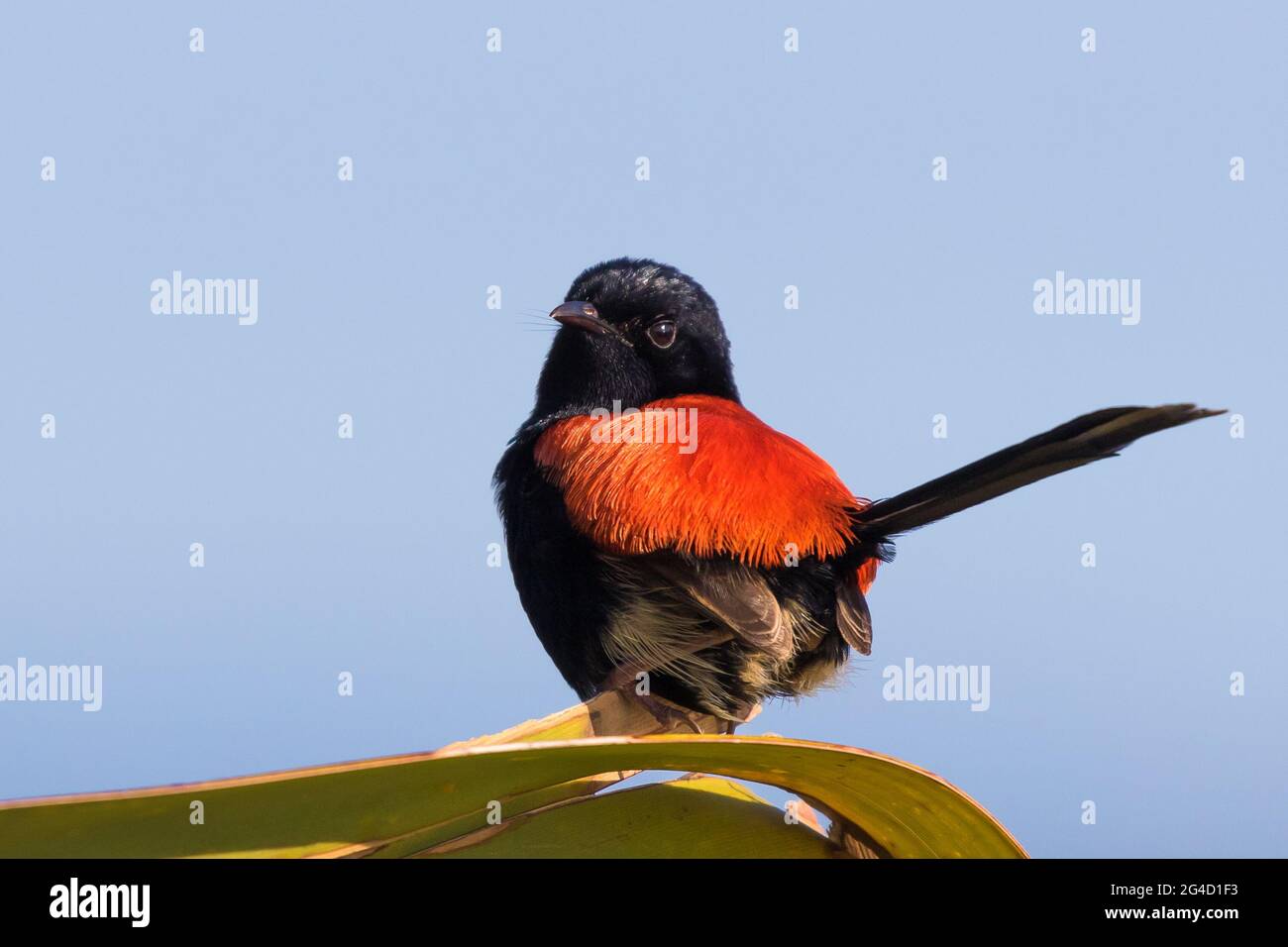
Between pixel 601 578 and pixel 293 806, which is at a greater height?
pixel 601 578

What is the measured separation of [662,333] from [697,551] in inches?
42.2

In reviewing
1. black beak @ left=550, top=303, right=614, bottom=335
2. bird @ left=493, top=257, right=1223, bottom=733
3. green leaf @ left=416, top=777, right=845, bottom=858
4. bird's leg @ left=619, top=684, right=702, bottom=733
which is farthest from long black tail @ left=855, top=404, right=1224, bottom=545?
black beak @ left=550, top=303, right=614, bottom=335

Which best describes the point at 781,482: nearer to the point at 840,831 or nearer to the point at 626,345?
the point at 626,345

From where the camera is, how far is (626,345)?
3971mm

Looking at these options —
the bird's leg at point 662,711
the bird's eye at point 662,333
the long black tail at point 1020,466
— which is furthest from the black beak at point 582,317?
the bird's leg at point 662,711

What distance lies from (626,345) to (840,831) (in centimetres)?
206

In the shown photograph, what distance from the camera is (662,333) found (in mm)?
3992

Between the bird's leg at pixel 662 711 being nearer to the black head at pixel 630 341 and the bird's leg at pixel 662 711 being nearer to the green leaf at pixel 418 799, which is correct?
the black head at pixel 630 341

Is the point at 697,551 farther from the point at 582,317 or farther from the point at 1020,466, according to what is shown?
the point at 582,317

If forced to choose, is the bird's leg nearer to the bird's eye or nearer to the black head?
the black head

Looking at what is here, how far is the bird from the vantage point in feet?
10.4

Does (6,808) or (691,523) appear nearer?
(6,808)

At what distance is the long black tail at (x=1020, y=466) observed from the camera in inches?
93.2
